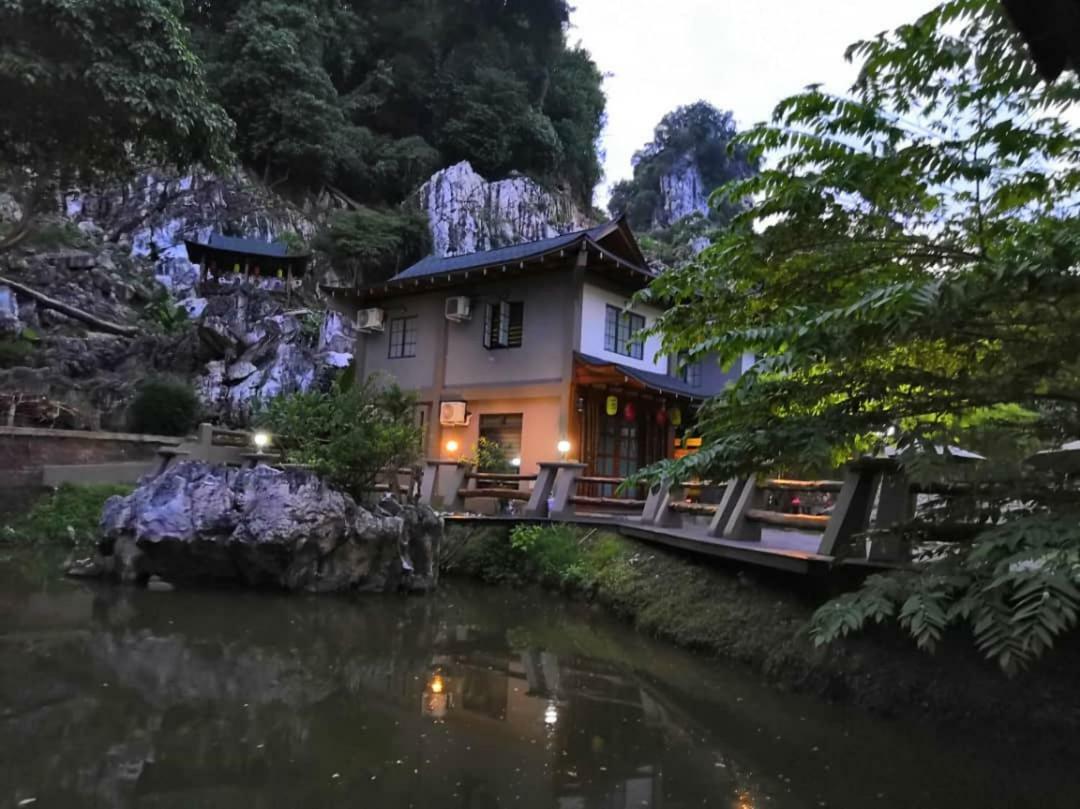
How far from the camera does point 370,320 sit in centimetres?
1894

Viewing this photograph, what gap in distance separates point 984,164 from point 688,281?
87.6 inches

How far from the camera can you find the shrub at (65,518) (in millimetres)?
13953

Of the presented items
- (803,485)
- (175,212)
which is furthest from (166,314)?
(803,485)

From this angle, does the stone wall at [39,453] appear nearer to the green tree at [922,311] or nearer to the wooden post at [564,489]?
the wooden post at [564,489]

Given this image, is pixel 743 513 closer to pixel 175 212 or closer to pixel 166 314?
pixel 166 314

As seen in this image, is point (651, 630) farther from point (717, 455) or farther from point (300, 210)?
point (300, 210)

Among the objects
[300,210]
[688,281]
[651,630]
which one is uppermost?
[300,210]

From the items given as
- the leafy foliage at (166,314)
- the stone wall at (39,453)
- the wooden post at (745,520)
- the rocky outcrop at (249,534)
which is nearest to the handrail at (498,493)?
the rocky outcrop at (249,534)

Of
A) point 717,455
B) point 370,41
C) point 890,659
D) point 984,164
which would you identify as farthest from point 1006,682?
point 370,41

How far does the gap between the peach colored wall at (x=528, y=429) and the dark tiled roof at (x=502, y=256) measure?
10.9 feet

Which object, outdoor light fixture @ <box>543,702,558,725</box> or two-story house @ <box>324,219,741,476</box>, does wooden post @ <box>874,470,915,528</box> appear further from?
two-story house @ <box>324,219,741,476</box>

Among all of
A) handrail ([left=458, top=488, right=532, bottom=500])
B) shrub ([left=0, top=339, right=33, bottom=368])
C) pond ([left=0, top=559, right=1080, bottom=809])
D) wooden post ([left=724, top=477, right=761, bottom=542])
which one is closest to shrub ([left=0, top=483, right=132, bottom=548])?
handrail ([left=458, top=488, right=532, bottom=500])

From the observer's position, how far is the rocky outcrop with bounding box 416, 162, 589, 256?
1339 inches

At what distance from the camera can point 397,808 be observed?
3.63 m
